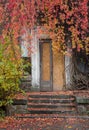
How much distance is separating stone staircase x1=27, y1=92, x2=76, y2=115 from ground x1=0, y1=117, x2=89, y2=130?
2.73ft

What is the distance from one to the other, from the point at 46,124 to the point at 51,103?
237 cm

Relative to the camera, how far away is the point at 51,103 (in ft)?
41.9

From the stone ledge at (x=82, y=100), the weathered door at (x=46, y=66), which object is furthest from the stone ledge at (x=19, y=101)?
the weathered door at (x=46, y=66)

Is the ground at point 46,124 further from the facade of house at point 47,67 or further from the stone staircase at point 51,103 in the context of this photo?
the facade of house at point 47,67

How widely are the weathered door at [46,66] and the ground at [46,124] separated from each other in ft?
11.8

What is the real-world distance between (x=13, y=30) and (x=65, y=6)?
8.76 ft

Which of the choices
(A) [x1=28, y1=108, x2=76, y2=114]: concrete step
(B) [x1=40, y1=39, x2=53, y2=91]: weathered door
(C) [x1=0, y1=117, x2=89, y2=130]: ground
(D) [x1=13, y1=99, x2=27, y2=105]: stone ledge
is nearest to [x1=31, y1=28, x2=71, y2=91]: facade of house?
(B) [x1=40, y1=39, x2=53, y2=91]: weathered door

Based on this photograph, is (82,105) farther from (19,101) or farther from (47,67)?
(47,67)

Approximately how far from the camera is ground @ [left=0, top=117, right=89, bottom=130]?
32.5 feet

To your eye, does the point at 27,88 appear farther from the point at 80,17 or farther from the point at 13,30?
the point at 80,17

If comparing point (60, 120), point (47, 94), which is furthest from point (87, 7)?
point (60, 120)

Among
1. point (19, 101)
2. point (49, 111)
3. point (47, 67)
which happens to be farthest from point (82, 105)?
point (47, 67)

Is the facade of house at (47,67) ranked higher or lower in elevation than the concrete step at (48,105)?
higher

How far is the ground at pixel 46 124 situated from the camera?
9.91 metres
